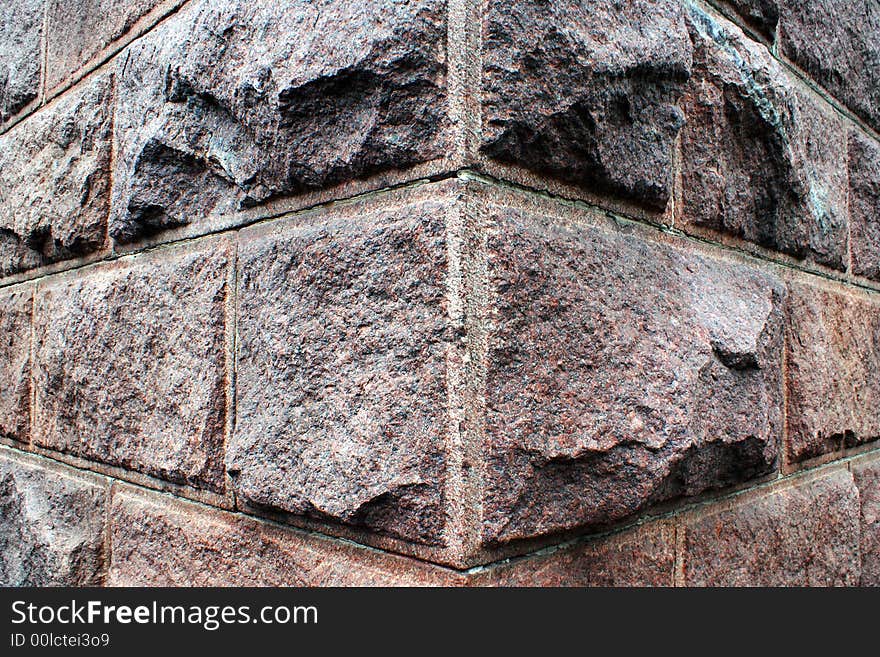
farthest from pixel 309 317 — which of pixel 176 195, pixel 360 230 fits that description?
pixel 176 195

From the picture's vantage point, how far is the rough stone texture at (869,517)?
1349 millimetres

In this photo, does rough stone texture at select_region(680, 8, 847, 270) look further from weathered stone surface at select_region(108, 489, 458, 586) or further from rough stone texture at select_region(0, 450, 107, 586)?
rough stone texture at select_region(0, 450, 107, 586)

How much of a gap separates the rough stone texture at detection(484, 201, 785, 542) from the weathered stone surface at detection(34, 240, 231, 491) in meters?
0.41

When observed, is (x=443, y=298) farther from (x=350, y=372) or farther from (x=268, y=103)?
(x=268, y=103)

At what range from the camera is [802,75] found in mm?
1249

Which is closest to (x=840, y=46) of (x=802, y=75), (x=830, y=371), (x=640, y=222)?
(x=802, y=75)

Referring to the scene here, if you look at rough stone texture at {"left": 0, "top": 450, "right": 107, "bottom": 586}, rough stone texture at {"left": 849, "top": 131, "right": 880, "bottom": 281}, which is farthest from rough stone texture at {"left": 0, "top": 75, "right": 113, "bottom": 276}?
rough stone texture at {"left": 849, "top": 131, "right": 880, "bottom": 281}

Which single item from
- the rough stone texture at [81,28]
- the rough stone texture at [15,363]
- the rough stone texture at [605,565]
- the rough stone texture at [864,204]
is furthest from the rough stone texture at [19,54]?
the rough stone texture at [864,204]

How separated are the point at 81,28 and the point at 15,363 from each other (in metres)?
0.65

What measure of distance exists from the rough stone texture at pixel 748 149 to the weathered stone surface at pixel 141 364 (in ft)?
2.12

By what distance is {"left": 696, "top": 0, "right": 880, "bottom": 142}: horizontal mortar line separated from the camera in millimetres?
1029

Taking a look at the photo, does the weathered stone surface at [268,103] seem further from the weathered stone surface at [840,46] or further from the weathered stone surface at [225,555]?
the weathered stone surface at [840,46]

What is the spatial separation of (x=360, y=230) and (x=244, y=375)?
0.83 ft

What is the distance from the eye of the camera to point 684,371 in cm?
82
